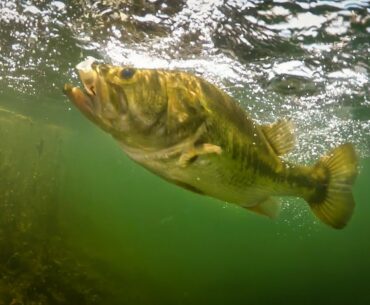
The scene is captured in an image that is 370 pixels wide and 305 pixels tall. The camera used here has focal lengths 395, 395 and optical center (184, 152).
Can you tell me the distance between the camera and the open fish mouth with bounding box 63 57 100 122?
2.66 m

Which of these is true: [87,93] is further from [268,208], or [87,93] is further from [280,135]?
[268,208]

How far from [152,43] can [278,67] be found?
4.77 metres

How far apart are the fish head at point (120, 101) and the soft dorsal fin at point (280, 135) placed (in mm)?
1392

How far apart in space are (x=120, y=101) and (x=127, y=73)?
0.81 feet

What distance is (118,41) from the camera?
1396 cm

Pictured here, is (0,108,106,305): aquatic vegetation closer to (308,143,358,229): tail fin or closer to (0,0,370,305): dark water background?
(0,0,370,305): dark water background

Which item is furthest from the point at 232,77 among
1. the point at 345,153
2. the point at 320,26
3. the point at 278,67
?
the point at 345,153

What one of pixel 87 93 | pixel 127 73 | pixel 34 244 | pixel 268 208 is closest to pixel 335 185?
pixel 268 208

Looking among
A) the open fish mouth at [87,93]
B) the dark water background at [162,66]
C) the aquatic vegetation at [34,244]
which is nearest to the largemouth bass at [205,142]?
the open fish mouth at [87,93]

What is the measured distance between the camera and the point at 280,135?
3939 mm

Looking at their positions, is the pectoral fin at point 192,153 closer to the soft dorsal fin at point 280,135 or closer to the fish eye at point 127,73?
the fish eye at point 127,73

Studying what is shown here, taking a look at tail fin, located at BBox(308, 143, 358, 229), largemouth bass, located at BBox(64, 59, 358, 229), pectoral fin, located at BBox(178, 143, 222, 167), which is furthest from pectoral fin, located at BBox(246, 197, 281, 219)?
pectoral fin, located at BBox(178, 143, 222, 167)

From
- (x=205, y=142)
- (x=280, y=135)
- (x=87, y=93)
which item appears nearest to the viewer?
(x=87, y=93)

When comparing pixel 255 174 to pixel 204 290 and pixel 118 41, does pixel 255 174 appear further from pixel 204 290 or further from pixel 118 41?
pixel 204 290
